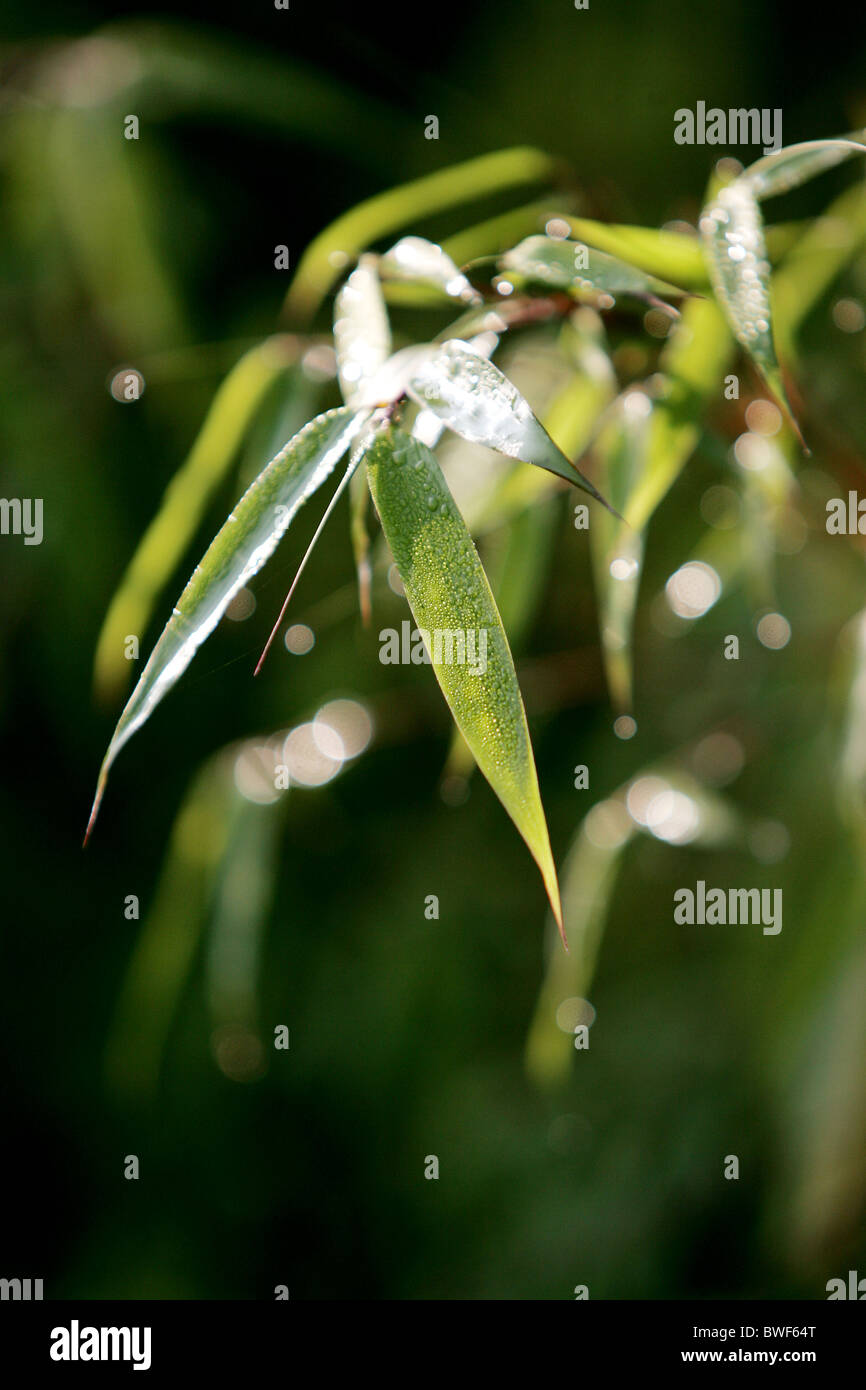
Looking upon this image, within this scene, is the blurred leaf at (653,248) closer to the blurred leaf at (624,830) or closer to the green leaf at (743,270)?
the green leaf at (743,270)

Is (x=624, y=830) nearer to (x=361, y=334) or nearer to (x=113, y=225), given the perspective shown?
(x=361, y=334)

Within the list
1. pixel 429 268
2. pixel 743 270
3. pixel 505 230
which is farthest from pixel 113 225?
pixel 743 270

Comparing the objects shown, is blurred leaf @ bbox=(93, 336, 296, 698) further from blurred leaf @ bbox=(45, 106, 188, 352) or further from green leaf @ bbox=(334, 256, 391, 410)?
blurred leaf @ bbox=(45, 106, 188, 352)

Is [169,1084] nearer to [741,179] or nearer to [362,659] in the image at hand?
[362,659]

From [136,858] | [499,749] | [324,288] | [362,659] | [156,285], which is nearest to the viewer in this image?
[499,749]

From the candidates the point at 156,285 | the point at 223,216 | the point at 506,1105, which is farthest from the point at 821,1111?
the point at 223,216

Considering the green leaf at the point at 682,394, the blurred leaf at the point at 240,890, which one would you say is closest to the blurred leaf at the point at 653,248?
the green leaf at the point at 682,394
